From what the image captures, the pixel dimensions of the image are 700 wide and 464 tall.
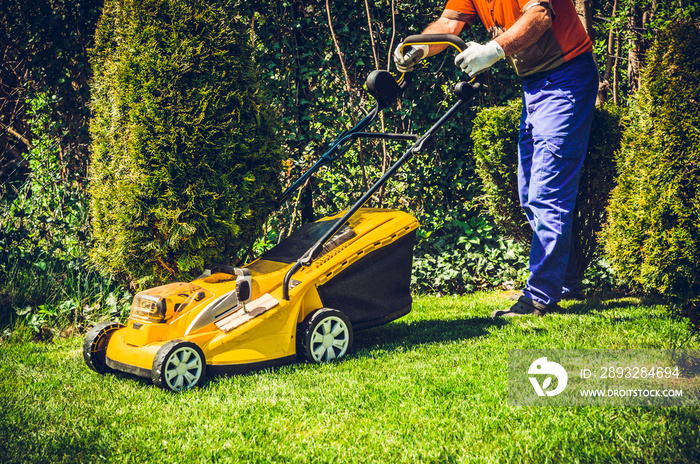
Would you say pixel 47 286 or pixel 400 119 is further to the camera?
pixel 400 119

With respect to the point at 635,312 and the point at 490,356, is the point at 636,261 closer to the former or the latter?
the point at 490,356

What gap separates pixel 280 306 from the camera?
115 inches

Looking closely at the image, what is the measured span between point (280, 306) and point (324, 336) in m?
0.32

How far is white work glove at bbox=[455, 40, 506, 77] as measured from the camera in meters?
3.13

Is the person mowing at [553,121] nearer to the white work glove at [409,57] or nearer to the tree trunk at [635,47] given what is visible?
the white work glove at [409,57]

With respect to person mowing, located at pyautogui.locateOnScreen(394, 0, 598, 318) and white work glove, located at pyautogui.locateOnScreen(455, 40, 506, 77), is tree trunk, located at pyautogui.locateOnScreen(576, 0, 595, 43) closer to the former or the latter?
person mowing, located at pyautogui.locateOnScreen(394, 0, 598, 318)

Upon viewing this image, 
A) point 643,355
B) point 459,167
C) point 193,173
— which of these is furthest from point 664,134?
point 459,167

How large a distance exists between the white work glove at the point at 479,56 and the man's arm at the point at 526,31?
0.06m

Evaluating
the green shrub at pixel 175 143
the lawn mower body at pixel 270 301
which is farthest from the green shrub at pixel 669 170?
the green shrub at pixel 175 143

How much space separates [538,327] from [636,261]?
34.5 inches

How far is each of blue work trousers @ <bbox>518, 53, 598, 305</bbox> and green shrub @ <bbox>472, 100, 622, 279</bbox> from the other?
0.44 metres

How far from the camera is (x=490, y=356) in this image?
2.93m

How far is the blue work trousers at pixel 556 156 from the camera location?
3.53 meters

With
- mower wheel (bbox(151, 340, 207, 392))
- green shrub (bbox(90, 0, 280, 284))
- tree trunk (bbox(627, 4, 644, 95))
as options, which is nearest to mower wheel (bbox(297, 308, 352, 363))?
mower wheel (bbox(151, 340, 207, 392))
